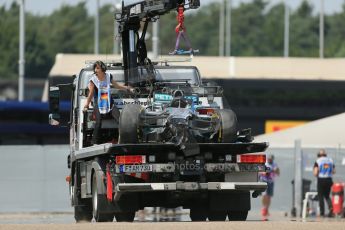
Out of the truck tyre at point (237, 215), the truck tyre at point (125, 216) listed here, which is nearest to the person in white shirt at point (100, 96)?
the truck tyre at point (125, 216)

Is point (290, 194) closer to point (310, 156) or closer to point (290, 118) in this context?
point (310, 156)

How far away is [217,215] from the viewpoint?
837 inches

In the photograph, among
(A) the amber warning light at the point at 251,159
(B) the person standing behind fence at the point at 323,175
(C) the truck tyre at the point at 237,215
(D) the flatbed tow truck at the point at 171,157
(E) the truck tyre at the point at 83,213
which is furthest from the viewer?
(B) the person standing behind fence at the point at 323,175

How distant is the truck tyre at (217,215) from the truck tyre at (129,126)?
199 centimetres

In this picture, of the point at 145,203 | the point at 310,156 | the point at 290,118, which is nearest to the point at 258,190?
the point at 145,203

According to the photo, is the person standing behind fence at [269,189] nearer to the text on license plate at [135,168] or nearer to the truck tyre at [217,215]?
the truck tyre at [217,215]

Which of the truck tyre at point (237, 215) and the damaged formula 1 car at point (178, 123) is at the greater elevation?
the damaged formula 1 car at point (178, 123)

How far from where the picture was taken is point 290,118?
58406 millimetres

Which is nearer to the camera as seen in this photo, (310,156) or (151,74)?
(151,74)

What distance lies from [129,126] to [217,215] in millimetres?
2307

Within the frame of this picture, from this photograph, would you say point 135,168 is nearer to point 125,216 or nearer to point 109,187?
point 109,187

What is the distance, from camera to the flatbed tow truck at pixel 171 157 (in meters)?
19.8

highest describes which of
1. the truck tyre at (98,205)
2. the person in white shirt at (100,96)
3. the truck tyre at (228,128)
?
the person in white shirt at (100,96)

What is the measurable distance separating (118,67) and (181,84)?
1.47 meters
